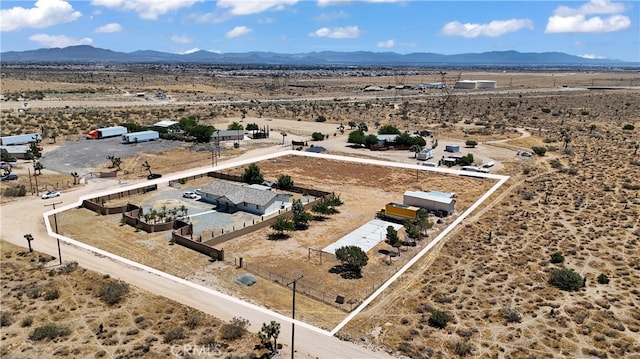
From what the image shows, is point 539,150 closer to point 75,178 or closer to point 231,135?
point 231,135

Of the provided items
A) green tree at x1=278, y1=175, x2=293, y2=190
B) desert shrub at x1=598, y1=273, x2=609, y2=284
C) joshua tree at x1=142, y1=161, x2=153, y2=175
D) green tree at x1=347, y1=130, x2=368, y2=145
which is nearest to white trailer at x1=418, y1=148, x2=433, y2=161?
green tree at x1=347, y1=130, x2=368, y2=145

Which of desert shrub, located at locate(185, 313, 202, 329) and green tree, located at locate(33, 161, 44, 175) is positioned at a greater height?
green tree, located at locate(33, 161, 44, 175)

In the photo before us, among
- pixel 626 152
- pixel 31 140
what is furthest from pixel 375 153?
pixel 31 140

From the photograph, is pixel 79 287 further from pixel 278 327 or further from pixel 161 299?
pixel 278 327

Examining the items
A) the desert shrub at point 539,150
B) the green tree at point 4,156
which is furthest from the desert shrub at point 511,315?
the green tree at point 4,156

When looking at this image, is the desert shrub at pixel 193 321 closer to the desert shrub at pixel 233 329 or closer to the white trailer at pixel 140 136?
the desert shrub at pixel 233 329

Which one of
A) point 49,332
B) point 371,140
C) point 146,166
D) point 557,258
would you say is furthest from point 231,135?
point 49,332

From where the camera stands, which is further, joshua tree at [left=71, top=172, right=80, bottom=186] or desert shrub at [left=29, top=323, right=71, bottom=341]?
joshua tree at [left=71, top=172, right=80, bottom=186]

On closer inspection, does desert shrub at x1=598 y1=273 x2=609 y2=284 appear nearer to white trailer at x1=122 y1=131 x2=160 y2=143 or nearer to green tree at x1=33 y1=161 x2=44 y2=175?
green tree at x1=33 y1=161 x2=44 y2=175
